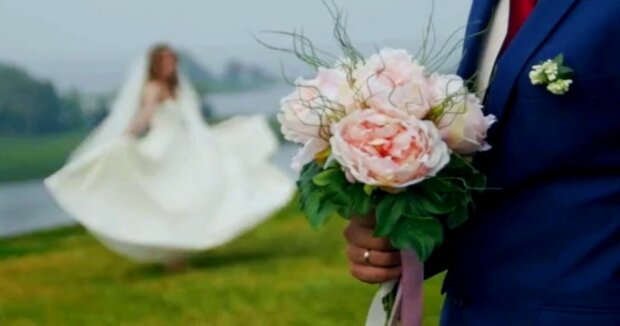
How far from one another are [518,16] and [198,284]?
15.9 feet

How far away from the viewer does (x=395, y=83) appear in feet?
5.17

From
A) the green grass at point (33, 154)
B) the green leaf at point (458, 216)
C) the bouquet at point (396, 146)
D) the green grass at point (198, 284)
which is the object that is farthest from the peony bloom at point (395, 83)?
the green grass at point (33, 154)

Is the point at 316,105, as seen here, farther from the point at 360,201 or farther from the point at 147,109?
the point at 147,109

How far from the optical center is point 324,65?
166 centimetres

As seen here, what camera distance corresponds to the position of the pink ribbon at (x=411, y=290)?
1.64 meters

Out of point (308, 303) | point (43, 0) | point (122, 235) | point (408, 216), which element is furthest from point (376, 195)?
point (43, 0)

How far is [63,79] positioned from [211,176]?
98 cm

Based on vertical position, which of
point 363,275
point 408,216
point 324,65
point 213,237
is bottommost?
point 213,237

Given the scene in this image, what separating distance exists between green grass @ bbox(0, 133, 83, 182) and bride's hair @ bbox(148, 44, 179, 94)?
618 millimetres

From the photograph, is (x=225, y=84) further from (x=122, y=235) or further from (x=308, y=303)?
(x=308, y=303)

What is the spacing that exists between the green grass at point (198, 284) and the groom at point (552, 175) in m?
3.35

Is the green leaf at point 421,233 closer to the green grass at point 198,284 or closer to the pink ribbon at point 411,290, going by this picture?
the pink ribbon at point 411,290

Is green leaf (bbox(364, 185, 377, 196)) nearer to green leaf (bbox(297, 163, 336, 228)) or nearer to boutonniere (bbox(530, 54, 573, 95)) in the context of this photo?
green leaf (bbox(297, 163, 336, 228))

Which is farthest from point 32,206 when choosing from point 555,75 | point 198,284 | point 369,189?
point 555,75
